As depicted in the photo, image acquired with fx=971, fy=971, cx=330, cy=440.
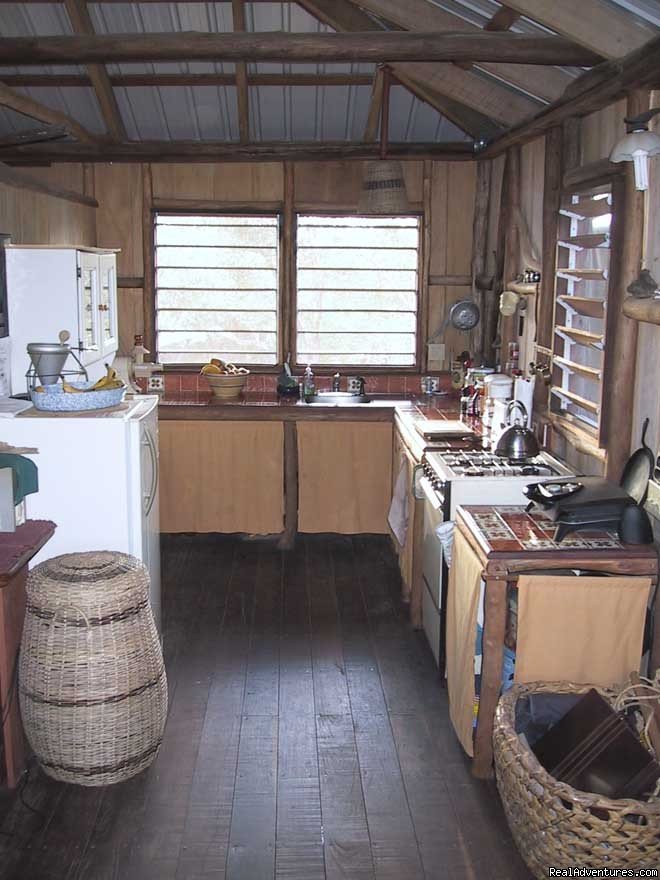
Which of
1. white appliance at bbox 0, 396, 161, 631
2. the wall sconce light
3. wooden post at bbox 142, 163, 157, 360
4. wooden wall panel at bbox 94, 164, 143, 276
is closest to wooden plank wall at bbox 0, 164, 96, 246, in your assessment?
wooden wall panel at bbox 94, 164, 143, 276

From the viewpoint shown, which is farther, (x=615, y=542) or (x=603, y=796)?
(x=615, y=542)

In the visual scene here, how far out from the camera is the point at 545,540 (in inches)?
140

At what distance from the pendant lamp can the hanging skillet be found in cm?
286

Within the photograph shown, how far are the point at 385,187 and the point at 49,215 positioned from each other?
209 centimetres

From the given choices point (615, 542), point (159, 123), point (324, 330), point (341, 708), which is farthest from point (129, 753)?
point (159, 123)

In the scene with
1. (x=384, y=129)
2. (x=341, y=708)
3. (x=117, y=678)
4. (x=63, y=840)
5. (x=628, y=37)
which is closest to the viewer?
(x=63, y=840)

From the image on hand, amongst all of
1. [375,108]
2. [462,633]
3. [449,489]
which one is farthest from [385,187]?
[462,633]

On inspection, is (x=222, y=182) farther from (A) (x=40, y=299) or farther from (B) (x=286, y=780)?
(B) (x=286, y=780)

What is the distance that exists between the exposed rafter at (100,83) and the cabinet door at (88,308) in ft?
Answer: 4.33

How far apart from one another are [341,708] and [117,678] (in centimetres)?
114

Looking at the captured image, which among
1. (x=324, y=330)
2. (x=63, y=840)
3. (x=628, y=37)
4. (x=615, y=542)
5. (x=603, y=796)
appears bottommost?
(x=63, y=840)

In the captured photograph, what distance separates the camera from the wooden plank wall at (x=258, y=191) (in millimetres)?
6910

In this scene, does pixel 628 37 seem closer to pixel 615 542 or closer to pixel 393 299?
pixel 615 542

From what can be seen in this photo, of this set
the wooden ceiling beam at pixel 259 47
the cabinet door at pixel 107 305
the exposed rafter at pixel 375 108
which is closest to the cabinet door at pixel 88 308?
Answer: the cabinet door at pixel 107 305
